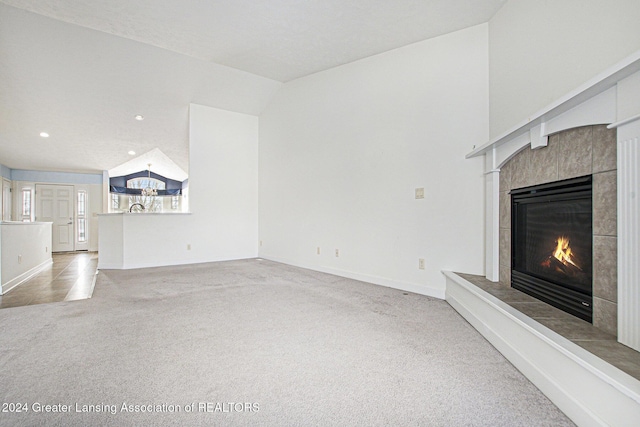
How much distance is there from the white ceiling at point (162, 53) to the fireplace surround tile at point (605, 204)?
2.20m

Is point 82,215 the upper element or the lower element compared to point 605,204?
lower

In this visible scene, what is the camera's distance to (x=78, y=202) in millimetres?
8438

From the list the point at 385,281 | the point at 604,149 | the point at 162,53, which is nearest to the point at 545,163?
the point at 604,149

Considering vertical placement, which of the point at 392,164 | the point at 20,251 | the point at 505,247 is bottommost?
the point at 20,251

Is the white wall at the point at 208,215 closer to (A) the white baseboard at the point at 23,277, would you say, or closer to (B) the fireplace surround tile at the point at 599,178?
(A) the white baseboard at the point at 23,277

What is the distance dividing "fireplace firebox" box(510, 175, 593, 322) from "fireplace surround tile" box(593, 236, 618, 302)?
92 millimetres

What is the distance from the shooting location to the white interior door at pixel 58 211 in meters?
8.09

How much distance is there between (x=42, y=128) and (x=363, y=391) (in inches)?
289

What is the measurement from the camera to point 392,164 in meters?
3.93

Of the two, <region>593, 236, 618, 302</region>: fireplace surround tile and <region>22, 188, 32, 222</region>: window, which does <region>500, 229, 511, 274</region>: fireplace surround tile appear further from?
<region>22, 188, 32, 222</region>: window

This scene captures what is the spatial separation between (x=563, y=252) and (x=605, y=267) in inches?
18.1

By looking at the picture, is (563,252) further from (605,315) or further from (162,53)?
(162,53)

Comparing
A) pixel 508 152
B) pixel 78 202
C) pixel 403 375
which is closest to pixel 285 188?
pixel 508 152

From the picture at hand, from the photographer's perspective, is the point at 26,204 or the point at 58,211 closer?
the point at 26,204
